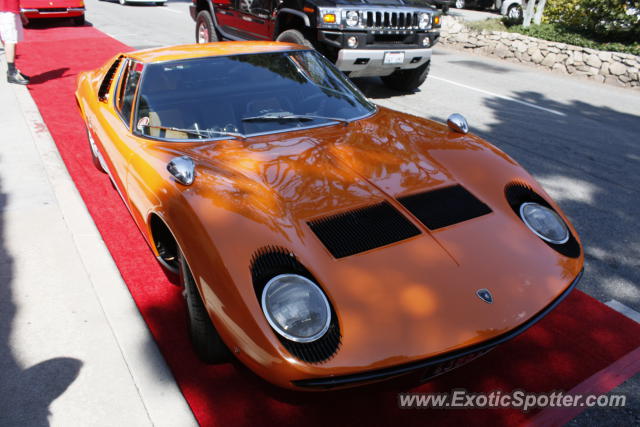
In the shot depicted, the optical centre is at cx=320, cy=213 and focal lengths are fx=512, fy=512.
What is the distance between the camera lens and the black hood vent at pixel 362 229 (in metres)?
2.25

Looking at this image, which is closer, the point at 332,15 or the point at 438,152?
the point at 438,152

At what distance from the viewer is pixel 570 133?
657 cm

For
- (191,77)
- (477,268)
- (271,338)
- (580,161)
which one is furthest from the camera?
(580,161)

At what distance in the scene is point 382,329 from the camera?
1.97 m

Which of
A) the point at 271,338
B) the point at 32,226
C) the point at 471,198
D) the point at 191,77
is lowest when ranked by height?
the point at 32,226

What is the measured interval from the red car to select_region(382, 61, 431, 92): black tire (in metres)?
8.95

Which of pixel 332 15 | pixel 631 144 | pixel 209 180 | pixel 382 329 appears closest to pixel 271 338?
pixel 382 329

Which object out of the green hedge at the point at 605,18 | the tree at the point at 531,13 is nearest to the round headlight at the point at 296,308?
the green hedge at the point at 605,18

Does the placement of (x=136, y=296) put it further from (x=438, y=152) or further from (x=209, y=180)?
(x=438, y=152)

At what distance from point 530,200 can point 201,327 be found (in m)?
1.89

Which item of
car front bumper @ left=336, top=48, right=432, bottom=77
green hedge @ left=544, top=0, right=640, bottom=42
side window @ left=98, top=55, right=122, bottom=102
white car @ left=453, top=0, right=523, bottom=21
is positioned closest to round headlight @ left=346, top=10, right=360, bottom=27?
car front bumper @ left=336, top=48, right=432, bottom=77

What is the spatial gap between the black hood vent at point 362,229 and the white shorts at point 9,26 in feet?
22.1

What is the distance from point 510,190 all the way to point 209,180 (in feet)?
5.38

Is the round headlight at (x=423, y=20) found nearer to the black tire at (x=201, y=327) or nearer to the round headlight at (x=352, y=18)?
the round headlight at (x=352, y=18)
